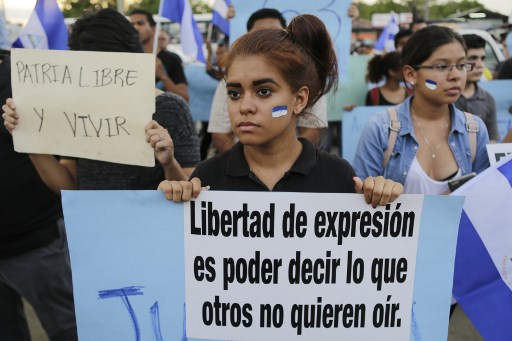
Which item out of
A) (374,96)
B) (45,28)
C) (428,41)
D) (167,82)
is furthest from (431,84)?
(167,82)

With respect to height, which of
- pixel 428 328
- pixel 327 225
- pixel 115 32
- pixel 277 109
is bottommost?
pixel 428 328

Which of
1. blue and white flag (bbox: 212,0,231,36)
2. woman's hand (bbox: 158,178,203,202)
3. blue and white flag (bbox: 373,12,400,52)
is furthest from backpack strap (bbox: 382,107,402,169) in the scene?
blue and white flag (bbox: 373,12,400,52)

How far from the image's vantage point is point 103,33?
2148 mm

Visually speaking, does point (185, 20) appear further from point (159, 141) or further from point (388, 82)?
point (159, 141)

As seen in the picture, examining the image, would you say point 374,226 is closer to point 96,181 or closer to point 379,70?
point 96,181

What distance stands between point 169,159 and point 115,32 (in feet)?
2.02

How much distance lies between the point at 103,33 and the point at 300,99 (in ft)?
3.03

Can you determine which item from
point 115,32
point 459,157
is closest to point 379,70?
point 459,157

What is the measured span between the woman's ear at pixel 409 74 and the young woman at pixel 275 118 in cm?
81

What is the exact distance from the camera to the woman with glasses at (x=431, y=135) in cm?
234

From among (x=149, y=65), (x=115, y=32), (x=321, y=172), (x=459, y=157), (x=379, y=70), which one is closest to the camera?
(x=321, y=172)

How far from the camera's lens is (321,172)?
5.63ft

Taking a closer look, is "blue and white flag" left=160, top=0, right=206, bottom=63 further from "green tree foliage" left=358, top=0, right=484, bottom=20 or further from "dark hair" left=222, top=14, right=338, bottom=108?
"green tree foliage" left=358, top=0, right=484, bottom=20

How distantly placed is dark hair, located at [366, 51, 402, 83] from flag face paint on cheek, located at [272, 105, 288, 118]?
10.6 ft
